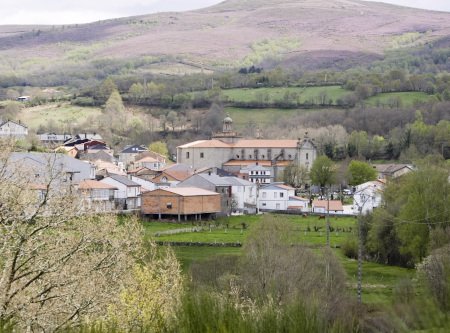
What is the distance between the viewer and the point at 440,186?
41.2 metres

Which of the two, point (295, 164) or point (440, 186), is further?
point (295, 164)

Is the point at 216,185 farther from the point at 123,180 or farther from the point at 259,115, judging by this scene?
the point at 259,115

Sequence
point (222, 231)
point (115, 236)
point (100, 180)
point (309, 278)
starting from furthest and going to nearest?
point (100, 180) < point (222, 231) < point (309, 278) < point (115, 236)

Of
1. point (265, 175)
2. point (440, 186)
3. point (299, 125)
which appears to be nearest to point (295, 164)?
point (265, 175)

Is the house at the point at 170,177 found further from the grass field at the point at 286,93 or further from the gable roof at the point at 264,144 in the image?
the grass field at the point at 286,93

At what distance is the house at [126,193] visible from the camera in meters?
62.7

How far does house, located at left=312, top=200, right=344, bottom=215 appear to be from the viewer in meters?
64.1

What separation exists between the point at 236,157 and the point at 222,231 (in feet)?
133

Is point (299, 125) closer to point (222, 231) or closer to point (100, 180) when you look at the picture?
point (100, 180)

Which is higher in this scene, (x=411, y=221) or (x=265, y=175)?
(x=411, y=221)

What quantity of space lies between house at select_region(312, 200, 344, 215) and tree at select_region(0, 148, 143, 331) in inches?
2001

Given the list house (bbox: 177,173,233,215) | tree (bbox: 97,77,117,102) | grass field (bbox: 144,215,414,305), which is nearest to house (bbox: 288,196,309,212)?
house (bbox: 177,173,233,215)

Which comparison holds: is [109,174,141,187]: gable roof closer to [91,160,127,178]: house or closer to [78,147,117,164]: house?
[91,160,127,178]: house

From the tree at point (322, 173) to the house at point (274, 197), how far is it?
23.6ft
